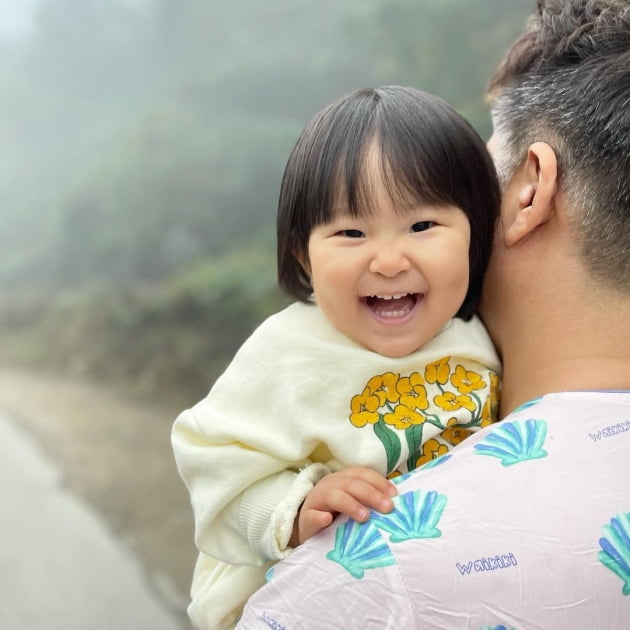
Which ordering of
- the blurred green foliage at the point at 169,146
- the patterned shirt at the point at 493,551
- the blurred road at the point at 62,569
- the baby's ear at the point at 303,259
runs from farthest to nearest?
the blurred green foliage at the point at 169,146 < the blurred road at the point at 62,569 < the baby's ear at the point at 303,259 < the patterned shirt at the point at 493,551

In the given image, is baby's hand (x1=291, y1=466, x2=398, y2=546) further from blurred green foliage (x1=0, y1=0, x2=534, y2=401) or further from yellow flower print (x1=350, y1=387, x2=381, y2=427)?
blurred green foliage (x1=0, y1=0, x2=534, y2=401)

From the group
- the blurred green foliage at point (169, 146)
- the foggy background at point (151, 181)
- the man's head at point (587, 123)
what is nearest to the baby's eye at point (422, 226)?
the man's head at point (587, 123)

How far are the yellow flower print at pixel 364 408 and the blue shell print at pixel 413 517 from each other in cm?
14

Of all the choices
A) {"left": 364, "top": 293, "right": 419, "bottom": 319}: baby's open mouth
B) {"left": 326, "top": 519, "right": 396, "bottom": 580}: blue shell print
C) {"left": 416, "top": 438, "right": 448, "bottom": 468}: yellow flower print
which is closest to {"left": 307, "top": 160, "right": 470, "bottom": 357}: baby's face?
{"left": 364, "top": 293, "right": 419, "bottom": 319}: baby's open mouth

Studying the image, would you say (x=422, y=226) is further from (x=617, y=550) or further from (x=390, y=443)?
(x=617, y=550)

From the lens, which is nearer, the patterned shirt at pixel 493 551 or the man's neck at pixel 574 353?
the patterned shirt at pixel 493 551

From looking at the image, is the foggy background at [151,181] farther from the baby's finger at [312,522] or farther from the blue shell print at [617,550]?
the blue shell print at [617,550]

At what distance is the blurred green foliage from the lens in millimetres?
3875

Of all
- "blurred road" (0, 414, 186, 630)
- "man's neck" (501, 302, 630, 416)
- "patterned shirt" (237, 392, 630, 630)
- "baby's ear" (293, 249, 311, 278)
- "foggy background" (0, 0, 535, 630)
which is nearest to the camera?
"patterned shirt" (237, 392, 630, 630)

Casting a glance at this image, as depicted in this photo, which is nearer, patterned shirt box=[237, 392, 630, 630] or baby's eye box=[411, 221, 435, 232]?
patterned shirt box=[237, 392, 630, 630]

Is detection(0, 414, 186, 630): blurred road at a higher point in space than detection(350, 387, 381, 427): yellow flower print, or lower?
lower

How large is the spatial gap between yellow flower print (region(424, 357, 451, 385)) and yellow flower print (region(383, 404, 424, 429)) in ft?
0.15

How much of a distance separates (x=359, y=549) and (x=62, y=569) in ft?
7.37

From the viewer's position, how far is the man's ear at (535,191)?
89 centimetres
